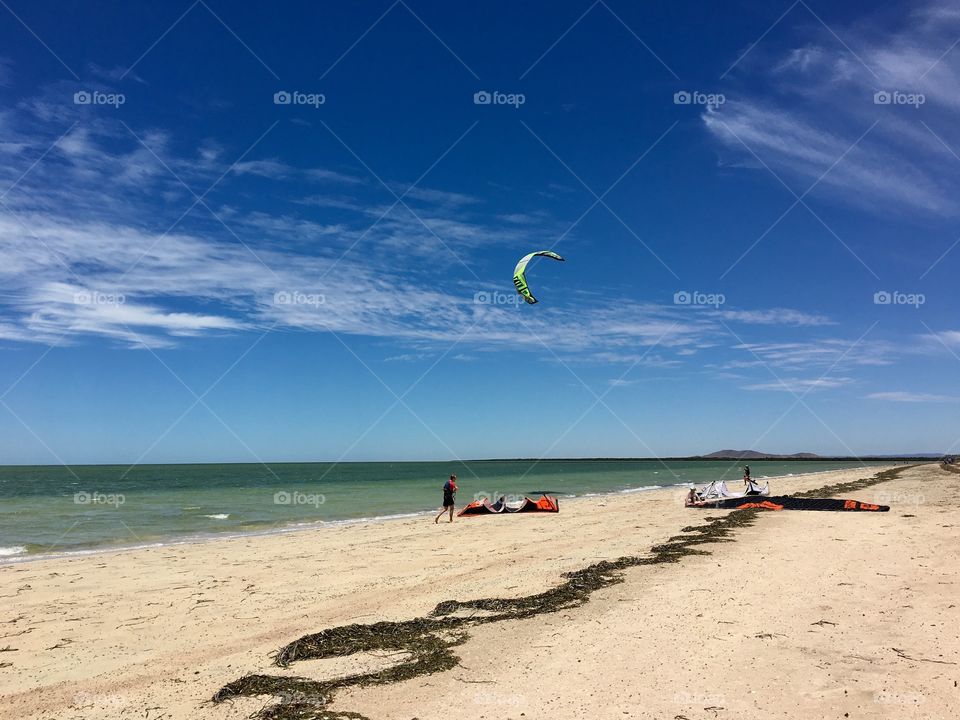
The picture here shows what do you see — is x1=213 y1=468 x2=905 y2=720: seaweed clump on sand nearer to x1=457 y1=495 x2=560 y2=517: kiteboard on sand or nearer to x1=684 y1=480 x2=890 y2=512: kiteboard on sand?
x1=684 y1=480 x2=890 y2=512: kiteboard on sand

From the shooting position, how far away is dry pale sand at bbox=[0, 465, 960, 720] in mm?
5582

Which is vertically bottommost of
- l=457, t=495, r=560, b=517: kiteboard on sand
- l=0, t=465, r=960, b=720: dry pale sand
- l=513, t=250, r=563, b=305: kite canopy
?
l=457, t=495, r=560, b=517: kiteboard on sand

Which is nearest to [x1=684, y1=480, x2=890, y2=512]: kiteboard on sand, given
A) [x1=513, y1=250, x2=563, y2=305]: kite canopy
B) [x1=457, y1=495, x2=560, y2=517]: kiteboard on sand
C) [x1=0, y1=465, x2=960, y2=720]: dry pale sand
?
[x1=0, y1=465, x2=960, y2=720]: dry pale sand

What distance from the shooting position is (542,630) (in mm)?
7645

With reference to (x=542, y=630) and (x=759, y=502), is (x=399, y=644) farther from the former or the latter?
(x=759, y=502)

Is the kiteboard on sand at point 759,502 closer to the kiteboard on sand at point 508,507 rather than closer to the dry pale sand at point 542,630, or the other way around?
the dry pale sand at point 542,630

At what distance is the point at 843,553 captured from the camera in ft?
Result: 40.0

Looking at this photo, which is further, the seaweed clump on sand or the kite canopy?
the kite canopy

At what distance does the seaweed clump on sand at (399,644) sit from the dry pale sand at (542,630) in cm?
22

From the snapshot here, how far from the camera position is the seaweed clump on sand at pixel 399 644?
19.1 feet

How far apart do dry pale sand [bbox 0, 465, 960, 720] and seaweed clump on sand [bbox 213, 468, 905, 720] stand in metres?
0.22

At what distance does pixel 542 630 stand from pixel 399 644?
1.88 m

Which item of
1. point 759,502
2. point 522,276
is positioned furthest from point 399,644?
point 759,502

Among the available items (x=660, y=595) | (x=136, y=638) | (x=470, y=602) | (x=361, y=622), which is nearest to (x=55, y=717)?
(x=136, y=638)
